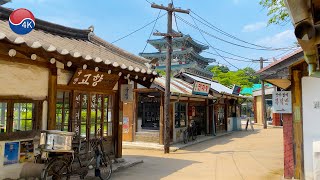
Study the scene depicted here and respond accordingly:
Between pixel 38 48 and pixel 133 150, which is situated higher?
pixel 38 48

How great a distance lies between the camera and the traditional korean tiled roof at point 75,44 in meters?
7.00

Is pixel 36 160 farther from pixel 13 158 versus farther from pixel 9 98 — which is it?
pixel 9 98

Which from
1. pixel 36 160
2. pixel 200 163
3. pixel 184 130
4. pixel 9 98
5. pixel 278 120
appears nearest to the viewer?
pixel 9 98

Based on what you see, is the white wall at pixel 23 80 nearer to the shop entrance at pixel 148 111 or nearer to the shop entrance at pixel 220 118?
the shop entrance at pixel 148 111

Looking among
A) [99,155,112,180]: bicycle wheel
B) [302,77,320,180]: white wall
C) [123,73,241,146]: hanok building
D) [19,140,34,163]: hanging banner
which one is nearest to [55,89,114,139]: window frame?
[19,140,34,163]: hanging banner

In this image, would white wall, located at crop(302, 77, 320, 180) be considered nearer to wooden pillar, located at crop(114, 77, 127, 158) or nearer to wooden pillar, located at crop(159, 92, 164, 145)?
wooden pillar, located at crop(114, 77, 127, 158)

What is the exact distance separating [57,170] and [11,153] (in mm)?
1187

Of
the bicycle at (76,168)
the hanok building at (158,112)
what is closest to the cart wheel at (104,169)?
the bicycle at (76,168)

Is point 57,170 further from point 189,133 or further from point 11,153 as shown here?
point 189,133

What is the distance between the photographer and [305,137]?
8.27 m

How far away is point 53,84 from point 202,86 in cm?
1219

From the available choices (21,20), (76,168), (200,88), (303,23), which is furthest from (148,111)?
(303,23)

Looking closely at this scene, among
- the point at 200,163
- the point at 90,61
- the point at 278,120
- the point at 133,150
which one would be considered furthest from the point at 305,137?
the point at 278,120

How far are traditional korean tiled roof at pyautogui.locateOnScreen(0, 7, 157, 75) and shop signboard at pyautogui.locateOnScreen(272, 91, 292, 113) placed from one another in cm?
440
